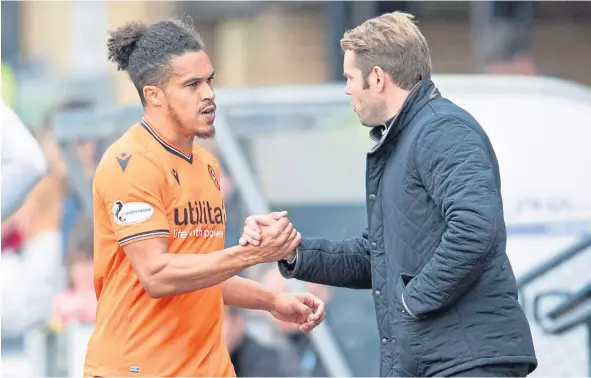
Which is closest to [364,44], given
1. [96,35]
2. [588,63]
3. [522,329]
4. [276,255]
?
[276,255]

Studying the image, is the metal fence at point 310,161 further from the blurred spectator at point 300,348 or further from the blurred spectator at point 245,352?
the blurred spectator at point 245,352

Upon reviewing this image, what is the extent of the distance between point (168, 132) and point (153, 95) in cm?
13

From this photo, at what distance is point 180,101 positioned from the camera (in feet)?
12.2

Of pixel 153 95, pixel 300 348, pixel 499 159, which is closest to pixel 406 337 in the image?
pixel 153 95

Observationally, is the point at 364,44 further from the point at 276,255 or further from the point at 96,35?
the point at 96,35

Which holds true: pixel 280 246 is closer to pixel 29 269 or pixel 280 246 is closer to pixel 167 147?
pixel 167 147

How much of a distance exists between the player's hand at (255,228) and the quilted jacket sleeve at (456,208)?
53 centimetres

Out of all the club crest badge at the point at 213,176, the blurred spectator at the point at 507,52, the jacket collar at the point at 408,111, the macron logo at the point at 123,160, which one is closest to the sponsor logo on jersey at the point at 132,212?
the macron logo at the point at 123,160

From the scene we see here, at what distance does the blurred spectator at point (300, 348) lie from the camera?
6434 mm

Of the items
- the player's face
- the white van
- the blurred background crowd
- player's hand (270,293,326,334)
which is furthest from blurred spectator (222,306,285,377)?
the player's face

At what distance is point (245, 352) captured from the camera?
6.52 meters

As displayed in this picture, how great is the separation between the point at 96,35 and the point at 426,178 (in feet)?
26.4

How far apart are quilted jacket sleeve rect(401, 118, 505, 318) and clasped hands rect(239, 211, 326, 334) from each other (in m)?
0.51

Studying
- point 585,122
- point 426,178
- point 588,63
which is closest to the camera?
point 426,178
